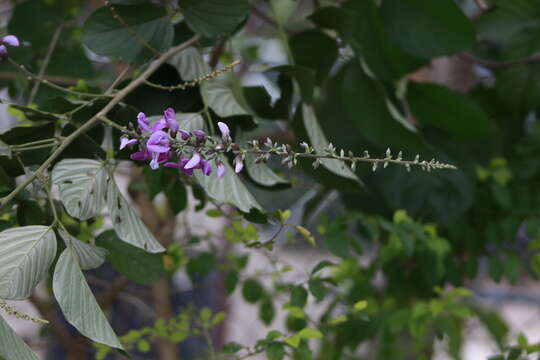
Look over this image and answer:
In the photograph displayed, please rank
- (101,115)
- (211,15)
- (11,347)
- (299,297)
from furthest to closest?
(299,297)
(211,15)
(101,115)
(11,347)

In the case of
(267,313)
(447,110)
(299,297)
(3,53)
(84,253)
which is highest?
(3,53)

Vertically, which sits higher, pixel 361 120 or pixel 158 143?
pixel 158 143

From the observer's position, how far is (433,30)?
2.37 ft

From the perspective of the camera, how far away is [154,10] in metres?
0.56

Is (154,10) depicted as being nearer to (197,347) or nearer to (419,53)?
(419,53)

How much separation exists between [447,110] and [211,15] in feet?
1.20

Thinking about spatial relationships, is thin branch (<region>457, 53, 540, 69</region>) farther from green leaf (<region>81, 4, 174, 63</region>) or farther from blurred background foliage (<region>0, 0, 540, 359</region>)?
green leaf (<region>81, 4, 174, 63</region>)

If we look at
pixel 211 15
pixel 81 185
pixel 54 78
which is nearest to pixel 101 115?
pixel 81 185

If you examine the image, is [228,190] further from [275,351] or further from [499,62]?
[499,62]

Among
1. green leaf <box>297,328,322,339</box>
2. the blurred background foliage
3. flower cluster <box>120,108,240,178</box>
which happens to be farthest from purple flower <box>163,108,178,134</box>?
green leaf <box>297,328,322,339</box>

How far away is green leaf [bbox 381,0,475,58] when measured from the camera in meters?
0.72

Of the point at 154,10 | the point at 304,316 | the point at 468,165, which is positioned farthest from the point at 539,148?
the point at 154,10

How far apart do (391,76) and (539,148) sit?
0.33 m

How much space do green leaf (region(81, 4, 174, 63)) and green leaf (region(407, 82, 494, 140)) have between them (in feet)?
1.19
